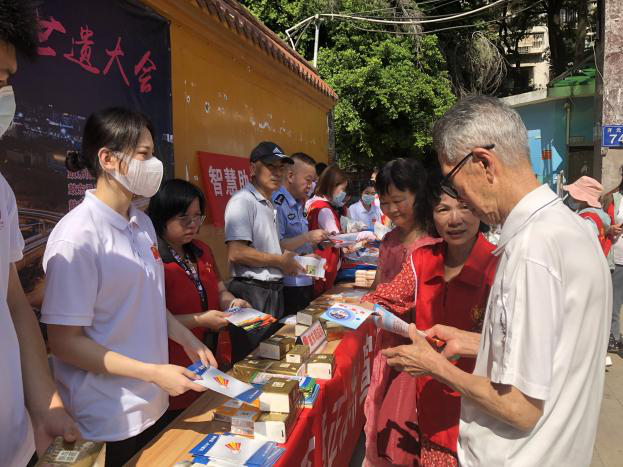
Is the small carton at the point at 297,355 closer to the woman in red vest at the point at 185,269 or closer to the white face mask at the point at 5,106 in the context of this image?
the woman in red vest at the point at 185,269

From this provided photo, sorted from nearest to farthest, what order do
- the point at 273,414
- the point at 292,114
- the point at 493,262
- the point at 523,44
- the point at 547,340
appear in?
the point at 547,340
the point at 273,414
the point at 493,262
the point at 292,114
the point at 523,44

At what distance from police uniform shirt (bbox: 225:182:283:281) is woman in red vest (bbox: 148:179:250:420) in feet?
1.59

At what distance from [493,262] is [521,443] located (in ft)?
2.59

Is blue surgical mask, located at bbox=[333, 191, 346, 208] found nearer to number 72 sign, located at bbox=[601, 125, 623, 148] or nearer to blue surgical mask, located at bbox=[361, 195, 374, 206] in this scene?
blue surgical mask, located at bbox=[361, 195, 374, 206]

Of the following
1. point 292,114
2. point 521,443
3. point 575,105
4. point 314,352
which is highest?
point 575,105

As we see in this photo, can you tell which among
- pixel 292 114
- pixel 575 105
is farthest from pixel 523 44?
pixel 292 114

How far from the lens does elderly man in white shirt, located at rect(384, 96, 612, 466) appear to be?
3.26ft

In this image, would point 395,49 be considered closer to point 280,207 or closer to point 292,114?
point 292,114

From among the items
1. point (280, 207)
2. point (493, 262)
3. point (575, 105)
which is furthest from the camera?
point (575, 105)

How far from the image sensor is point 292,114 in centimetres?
685

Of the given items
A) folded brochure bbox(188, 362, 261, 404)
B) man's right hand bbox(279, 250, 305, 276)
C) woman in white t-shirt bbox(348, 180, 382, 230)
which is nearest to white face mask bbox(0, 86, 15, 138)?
folded brochure bbox(188, 362, 261, 404)

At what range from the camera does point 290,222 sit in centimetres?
363

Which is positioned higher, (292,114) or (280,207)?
(292,114)

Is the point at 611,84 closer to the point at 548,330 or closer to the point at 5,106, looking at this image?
the point at 548,330
